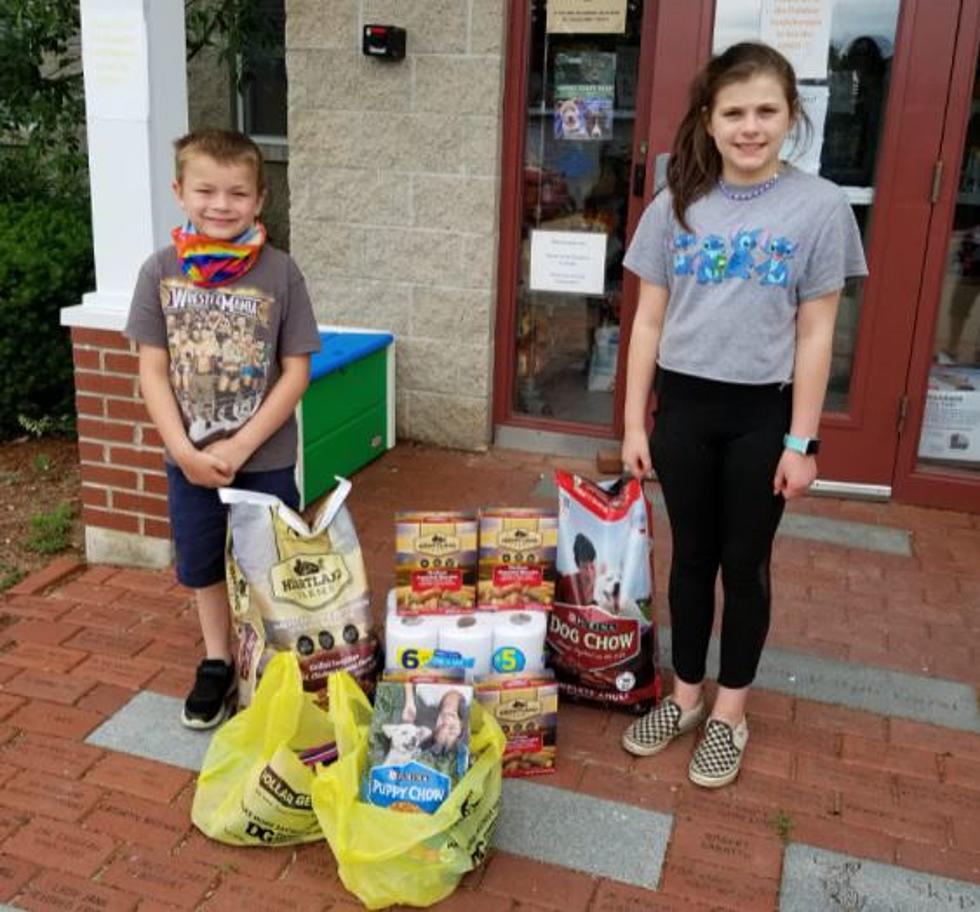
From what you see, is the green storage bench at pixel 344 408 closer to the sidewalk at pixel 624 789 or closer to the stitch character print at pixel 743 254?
the sidewalk at pixel 624 789

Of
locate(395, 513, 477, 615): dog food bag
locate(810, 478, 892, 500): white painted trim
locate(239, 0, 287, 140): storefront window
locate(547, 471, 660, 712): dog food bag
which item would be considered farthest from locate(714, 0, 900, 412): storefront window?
locate(239, 0, 287, 140): storefront window

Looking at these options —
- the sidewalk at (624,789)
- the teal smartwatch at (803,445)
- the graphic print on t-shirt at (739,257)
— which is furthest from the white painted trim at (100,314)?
the teal smartwatch at (803,445)

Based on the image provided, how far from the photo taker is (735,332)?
2521mm

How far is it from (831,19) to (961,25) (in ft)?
1.59

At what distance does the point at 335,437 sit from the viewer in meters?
4.68

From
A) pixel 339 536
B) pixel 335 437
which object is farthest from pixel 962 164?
pixel 339 536

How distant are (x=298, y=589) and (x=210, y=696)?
511 mm

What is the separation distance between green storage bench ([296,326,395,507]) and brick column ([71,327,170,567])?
57cm

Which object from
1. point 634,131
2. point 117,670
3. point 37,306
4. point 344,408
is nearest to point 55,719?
point 117,670

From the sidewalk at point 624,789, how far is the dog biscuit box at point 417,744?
25cm

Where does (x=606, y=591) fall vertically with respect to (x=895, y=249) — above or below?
below

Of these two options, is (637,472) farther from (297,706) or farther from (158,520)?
(158,520)

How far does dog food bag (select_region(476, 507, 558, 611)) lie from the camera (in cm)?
296

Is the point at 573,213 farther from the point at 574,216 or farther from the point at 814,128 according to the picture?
the point at 814,128
